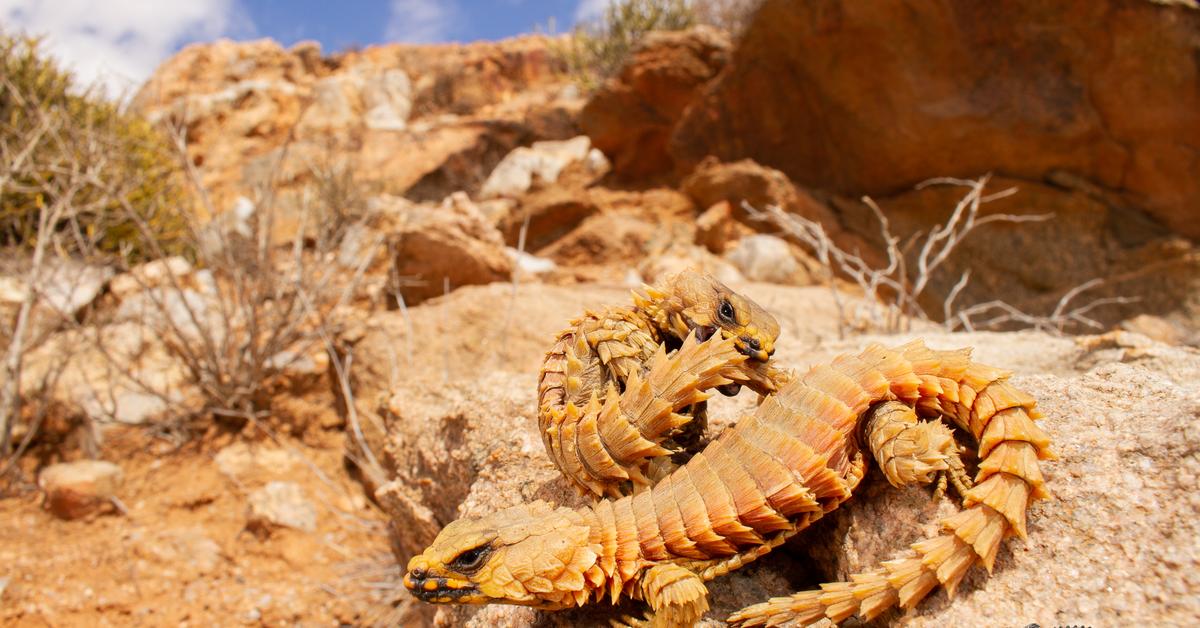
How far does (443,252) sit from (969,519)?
17.4 ft

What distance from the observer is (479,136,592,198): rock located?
10.4 m

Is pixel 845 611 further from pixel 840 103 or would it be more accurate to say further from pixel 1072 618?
pixel 840 103

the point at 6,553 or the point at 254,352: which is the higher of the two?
the point at 254,352

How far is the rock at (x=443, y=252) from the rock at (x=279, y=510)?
1996 millimetres

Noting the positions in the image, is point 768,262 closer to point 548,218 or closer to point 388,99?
point 548,218

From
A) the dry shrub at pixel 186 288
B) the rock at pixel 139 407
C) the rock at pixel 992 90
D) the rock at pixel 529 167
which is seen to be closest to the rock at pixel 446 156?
the rock at pixel 529 167

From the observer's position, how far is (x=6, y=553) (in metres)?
4.00

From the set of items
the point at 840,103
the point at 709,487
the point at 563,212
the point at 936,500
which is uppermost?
the point at 840,103

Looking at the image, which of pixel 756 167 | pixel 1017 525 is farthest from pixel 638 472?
pixel 756 167

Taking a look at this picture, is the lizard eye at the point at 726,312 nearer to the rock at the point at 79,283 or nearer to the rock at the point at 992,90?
the rock at the point at 79,283

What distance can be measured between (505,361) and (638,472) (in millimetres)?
2974

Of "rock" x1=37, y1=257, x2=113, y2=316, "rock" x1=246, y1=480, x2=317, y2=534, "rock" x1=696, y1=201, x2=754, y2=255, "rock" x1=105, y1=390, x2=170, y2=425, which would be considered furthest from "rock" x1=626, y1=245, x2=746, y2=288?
"rock" x1=37, y1=257, x2=113, y2=316

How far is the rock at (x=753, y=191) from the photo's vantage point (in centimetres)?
809

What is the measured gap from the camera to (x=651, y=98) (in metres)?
9.61
